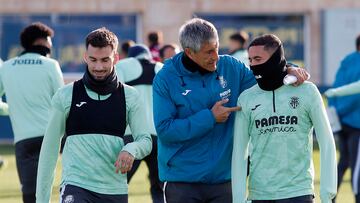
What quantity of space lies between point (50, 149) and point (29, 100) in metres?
2.91

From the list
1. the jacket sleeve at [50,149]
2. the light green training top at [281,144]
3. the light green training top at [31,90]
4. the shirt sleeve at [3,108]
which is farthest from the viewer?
the light green training top at [31,90]

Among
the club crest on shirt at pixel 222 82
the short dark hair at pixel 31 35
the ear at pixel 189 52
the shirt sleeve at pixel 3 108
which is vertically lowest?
the shirt sleeve at pixel 3 108

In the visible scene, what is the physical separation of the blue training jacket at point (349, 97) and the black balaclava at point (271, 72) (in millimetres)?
5055

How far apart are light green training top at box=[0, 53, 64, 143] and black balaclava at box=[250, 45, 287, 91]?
348 cm

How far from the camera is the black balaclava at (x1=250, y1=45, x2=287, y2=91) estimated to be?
7.22m

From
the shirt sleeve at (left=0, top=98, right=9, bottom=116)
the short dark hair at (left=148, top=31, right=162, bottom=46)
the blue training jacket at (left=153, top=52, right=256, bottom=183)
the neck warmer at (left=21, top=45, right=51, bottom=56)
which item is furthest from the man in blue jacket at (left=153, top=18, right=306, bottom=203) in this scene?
the short dark hair at (left=148, top=31, right=162, bottom=46)

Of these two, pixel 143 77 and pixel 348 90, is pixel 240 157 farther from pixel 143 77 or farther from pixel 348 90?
pixel 143 77

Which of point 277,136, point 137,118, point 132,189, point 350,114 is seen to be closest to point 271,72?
point 277,136

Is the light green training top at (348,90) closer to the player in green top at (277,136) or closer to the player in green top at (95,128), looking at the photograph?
the player in green top at (277,136)

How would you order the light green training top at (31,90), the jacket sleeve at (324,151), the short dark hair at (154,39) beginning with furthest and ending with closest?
1. the short dark hair at (154,39)
2. the light green training top at (31,90)
3. the jacket sleeve at (324,151)

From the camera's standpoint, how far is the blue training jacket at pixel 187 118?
292 inches

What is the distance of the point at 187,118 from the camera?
24.0 feet

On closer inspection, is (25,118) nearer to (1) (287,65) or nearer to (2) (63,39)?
(1) (287,65)

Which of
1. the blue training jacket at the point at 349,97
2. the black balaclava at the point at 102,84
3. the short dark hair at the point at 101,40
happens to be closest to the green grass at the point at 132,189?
the blue training jacket at the point at 349,97
